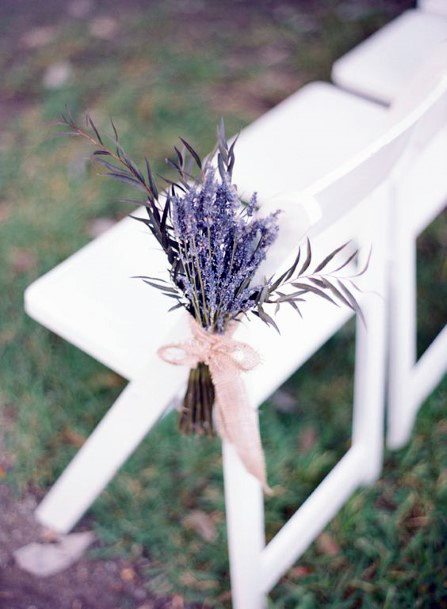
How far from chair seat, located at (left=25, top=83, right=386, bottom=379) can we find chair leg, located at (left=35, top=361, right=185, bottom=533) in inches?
2.6

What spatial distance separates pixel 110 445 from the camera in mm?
1624

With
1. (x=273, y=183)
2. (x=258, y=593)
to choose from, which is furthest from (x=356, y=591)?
(x=273, y=183)

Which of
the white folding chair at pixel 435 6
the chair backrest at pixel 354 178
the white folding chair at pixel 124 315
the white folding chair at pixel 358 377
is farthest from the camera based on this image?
the white folding chair at pixel 435 6

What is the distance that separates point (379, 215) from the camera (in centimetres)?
154

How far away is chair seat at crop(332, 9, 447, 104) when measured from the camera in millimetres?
2096

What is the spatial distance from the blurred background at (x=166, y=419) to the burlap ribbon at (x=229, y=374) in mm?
563

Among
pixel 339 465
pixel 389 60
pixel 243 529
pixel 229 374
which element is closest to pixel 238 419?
pixel 229 374

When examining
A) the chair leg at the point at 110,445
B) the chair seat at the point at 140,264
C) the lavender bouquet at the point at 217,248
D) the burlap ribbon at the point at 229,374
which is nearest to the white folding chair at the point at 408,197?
the chair seat at the point at 140,264

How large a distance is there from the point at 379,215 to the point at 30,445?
110 centimetres

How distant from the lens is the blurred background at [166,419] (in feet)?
5.82

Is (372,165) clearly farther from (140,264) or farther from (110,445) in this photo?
(110,445)

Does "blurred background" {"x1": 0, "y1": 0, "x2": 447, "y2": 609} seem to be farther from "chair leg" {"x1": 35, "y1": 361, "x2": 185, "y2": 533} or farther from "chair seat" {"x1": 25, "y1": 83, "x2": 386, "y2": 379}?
"chair seat" {"x1": 25, "y1": 83, "x2": 386, "y2": 379}

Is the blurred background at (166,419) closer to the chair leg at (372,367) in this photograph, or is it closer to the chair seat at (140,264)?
the chair leg at (372,367)

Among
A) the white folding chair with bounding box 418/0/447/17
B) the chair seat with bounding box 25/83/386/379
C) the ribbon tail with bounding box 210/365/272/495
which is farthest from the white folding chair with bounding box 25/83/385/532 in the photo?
the white folding chair with bounding box 418/0/447/17
